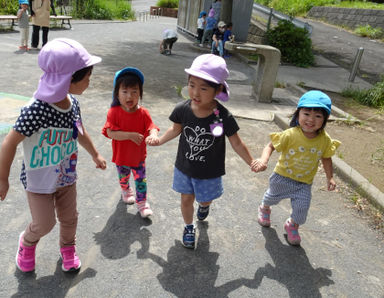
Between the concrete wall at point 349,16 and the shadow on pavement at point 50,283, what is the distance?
2458cm

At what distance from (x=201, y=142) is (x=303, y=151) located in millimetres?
869

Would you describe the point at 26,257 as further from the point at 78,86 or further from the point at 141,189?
the point at 78,86

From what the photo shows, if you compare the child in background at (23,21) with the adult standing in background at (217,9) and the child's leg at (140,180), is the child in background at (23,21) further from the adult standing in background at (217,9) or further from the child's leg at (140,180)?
the child's leg at (140,180)

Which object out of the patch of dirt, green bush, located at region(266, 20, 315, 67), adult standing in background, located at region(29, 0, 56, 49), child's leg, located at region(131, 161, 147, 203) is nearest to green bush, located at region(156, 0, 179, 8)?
green bush, located at region(266, 20, 315, 67)

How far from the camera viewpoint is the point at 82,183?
3.62 metres

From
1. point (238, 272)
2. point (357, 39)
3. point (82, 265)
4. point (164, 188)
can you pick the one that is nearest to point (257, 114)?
point (164, 188)

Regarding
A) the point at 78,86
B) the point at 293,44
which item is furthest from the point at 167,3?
the point at 78,86

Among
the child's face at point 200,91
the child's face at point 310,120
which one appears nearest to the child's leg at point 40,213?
the child's face at point 200,91

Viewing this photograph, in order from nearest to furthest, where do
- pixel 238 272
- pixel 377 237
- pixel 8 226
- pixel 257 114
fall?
1. pixel 238 272
2. pixel 8 226
3. pixel 377 237
4. pixel 257 114

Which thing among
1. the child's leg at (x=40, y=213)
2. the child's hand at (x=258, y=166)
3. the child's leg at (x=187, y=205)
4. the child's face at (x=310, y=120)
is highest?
the child's face at (x=310, y=120)

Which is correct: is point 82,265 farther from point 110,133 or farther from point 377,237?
point 377,237

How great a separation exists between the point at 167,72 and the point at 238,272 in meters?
7.44

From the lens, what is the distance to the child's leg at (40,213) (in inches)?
85.9

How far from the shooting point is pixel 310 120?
2697mm
